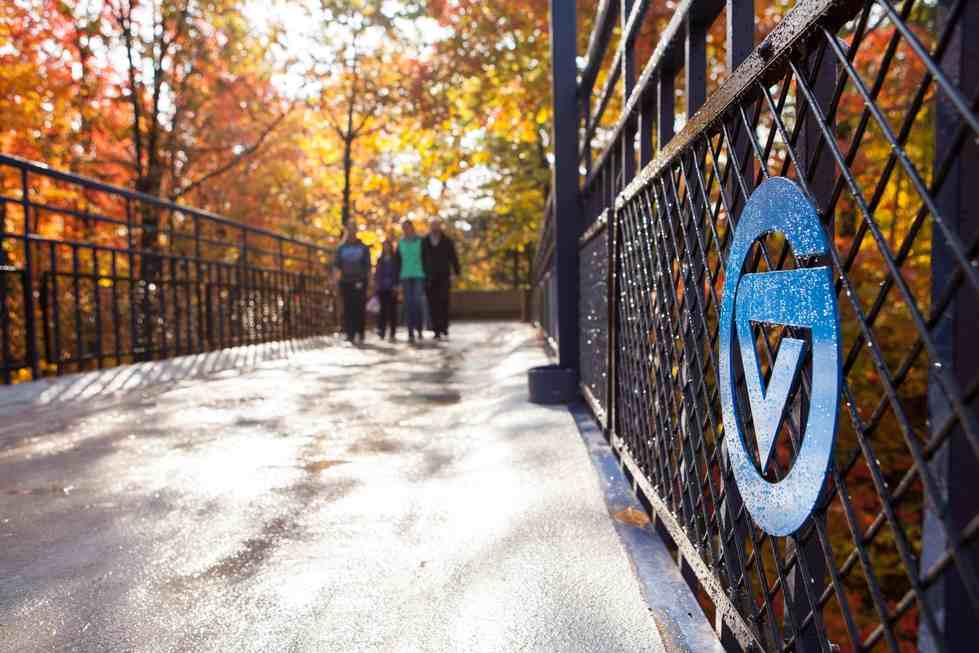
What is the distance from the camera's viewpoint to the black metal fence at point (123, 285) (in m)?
5.82

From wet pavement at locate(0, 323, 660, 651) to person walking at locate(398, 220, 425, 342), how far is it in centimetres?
781

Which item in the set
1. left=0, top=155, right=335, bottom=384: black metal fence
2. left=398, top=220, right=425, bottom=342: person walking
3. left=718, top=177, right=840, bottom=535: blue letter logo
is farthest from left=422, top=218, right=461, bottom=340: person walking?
left=718, top=177, right=840, bottom=535: blue letter logo

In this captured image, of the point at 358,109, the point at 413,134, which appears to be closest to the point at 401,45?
the point at 358,109

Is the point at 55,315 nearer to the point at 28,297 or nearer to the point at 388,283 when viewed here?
the point at 28,297

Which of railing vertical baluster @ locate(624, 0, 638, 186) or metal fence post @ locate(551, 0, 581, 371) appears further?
metal fence post @ locate(551, 0, 581, 371)

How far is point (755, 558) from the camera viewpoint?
4.19ft

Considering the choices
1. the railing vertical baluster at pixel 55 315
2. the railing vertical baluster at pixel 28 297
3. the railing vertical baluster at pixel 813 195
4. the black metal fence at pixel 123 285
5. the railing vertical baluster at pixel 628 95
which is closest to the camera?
the railing vertical baluster at pixel 813 195

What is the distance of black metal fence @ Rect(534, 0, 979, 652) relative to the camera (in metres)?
0.73

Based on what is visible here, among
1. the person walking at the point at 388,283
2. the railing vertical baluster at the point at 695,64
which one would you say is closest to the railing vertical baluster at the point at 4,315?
the railing vertical baluster at the point at 695,64

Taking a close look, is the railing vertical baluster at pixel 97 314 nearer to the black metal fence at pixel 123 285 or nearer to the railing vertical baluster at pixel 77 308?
the black metal fence at pixel 123 285

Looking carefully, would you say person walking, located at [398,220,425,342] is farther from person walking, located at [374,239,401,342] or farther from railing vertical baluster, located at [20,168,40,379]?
railing vertical baluster, located at [20,168,40,379]

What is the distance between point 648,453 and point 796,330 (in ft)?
4.21

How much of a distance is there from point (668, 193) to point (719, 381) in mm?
648

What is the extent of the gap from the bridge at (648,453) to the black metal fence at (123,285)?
1.55 meters
